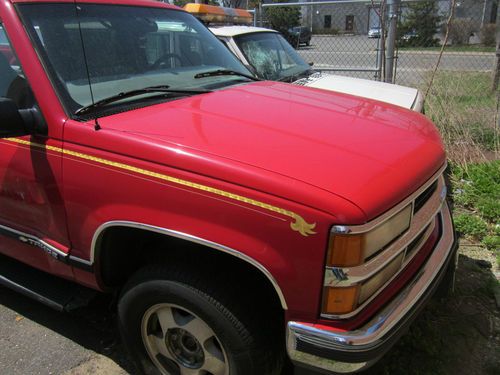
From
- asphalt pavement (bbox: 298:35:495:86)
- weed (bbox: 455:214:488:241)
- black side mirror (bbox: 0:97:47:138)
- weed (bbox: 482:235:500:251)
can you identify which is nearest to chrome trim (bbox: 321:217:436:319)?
black side mirror (bbox: 0:97:47:138)

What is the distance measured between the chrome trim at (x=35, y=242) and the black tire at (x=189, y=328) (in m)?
0.42

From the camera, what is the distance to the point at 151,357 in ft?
8.06

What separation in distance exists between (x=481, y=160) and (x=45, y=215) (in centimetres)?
467

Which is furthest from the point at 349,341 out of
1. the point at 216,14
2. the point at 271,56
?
the point at 216,14

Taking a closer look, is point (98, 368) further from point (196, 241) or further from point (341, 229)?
point (341, 229)

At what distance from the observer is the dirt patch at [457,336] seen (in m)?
2.64

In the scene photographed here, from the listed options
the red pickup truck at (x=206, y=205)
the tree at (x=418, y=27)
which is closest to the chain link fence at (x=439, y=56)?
the tree at (x=418, y=27)

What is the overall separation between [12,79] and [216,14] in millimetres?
4475

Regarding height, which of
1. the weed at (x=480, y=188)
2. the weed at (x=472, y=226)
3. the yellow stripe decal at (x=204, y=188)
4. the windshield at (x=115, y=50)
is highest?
the windshield at (x=115, y=50)

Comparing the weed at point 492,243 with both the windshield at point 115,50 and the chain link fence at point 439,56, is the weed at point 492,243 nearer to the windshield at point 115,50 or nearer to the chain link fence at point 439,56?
the chain link fence at point 439,56

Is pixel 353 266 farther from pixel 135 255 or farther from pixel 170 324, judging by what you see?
pixel 135 255

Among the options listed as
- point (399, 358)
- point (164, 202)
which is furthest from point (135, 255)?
point (399, 358)

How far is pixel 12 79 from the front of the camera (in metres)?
2.55

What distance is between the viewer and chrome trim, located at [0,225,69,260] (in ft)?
8.02
